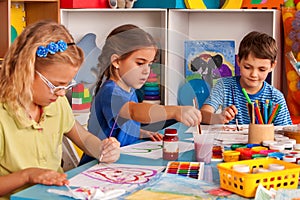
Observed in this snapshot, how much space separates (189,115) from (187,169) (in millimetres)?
176

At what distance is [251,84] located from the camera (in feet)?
8.02

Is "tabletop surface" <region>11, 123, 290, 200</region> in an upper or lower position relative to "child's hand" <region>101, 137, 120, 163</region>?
lower

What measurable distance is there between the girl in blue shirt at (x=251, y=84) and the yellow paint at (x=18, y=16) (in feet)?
3.98

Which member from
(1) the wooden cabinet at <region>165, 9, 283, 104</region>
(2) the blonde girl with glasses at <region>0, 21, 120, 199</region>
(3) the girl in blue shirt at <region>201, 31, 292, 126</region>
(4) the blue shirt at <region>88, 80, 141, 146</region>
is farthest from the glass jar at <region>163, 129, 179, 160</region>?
(1) the wooden cabinet at <region>165, 9, 283, 104</region>

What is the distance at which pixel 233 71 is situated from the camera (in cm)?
355

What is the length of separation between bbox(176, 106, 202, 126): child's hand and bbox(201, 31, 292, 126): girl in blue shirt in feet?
2.17

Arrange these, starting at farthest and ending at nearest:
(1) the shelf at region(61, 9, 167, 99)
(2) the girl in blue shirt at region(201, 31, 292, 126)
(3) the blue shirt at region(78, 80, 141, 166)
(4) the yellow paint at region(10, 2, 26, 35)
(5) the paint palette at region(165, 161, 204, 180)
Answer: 1. (1) the shelf at region(61, 9, 167, 99)
2. (4) the yellow paint at region(10, 2, 26, 35)
3. (2) the girl in blue shirt at region(201, 31, 292, 126)
4. (3) the blue shirt at region(78, 80, 141, 166)
5. (5) the paint palette at region(165, 161, 204, 180)

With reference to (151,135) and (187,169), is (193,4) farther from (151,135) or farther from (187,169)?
(187,169)

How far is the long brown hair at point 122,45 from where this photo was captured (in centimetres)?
163

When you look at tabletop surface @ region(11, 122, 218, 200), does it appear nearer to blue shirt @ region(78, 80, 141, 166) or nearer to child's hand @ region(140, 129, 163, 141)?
child's hand @ region(140, 129, 163, 141)

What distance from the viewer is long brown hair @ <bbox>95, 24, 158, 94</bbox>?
5.36 feet

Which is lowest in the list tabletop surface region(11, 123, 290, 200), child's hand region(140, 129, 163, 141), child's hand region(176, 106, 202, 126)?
tabletop surface region(11, 123, 290, 200)

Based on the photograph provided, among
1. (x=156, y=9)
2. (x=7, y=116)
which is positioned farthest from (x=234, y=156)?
(x=156, y=9)

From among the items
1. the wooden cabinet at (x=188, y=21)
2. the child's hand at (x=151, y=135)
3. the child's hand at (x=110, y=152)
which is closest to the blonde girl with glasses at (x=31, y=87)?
the child's hand at (x=110, y=152)
